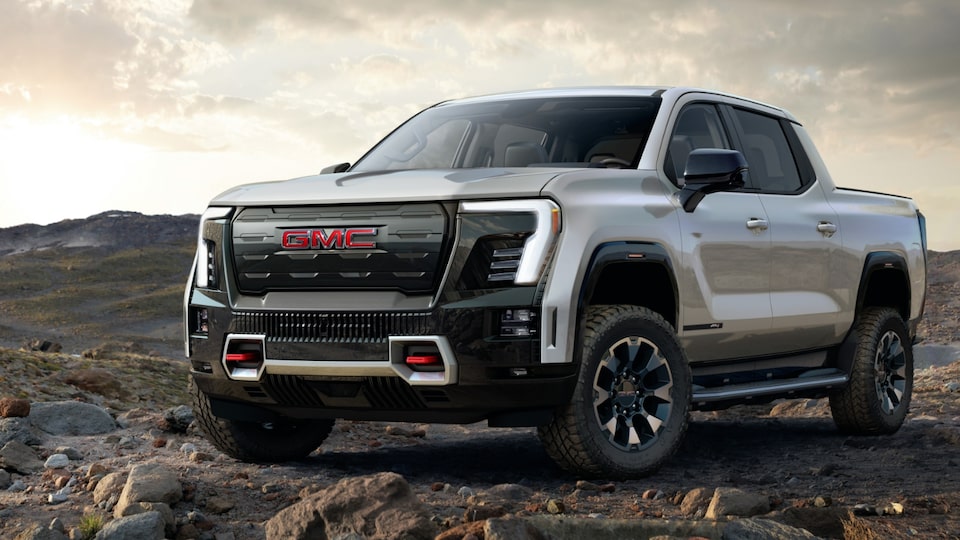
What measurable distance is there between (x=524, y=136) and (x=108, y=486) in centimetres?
309

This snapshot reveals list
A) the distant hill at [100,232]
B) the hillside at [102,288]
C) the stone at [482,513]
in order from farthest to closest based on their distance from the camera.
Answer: the distant hill at [100,232] < the hillside at [102,288] < the stone at [482,513]

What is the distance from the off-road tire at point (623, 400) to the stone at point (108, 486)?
2.06 m

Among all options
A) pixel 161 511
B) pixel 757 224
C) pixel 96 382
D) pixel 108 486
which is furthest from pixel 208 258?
pixel 96 382

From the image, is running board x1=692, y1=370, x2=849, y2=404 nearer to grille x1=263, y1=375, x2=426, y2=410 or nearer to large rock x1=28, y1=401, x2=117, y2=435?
grille x1=263, y1=375, x2=426, y2=410

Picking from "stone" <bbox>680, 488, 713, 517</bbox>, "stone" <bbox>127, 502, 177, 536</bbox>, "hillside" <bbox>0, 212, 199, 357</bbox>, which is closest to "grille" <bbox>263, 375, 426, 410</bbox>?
"stone" <bbox>127, 502, 177, 536</bbox>

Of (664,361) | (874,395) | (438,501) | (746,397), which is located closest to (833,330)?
(874,395)

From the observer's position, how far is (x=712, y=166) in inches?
263

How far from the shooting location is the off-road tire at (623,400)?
6.09 m

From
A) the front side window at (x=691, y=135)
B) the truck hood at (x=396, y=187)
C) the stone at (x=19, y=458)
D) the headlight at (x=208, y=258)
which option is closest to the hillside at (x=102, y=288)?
the stone at (x=19, y=458)

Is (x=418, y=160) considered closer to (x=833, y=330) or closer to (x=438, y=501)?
(x=438, y=501)

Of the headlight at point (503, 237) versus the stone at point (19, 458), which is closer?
the headlight at point (503, 237)

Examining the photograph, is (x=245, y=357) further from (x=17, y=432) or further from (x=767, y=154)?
(x=767, y=154)

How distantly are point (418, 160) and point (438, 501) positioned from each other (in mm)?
2315

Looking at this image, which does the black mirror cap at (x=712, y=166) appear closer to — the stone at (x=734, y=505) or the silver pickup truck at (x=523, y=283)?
the silver pickup truck at (x=523, y=283)
